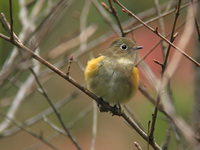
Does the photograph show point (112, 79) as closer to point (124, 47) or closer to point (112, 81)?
point (112, 81)

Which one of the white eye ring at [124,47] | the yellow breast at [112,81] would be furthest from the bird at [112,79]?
the white eye ring at [124,47]

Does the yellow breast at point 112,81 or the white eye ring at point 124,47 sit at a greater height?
the white eye ring at point 124,47

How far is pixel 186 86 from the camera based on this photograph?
870 cm

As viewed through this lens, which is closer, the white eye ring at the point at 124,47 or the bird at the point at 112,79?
the bird at the point at 112,79

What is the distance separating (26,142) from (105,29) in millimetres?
2399

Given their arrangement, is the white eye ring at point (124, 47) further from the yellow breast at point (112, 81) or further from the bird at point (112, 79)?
the yellow breast at point (112, 81)

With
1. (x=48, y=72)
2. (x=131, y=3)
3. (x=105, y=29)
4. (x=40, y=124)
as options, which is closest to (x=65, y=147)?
(x=40, y=124)

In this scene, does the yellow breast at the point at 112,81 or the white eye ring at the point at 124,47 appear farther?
the white eye ring at the point at 124,47

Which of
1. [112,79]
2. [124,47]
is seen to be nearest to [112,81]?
[112,79]

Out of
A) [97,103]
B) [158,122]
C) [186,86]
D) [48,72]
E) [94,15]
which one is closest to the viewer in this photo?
[97,103]

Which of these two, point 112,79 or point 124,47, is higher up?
point 124,47

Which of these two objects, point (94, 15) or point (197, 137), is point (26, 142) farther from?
point (197, 137)

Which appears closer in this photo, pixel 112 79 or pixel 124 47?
pixel 112 79

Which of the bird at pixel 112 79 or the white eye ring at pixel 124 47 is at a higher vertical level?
the white eye ring at pixel 124 47
